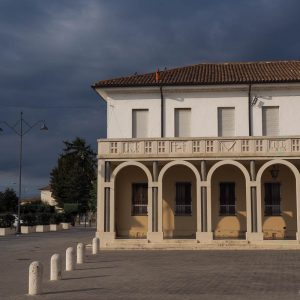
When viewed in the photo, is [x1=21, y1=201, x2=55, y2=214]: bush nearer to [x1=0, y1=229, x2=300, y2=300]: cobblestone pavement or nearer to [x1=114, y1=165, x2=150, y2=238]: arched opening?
[x1=114, y1=165, x2=150, y2=238]: arched opening

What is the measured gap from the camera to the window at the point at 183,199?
2852 centimetres

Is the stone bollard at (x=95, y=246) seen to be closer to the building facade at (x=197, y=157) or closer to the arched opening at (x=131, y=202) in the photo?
the building facade at (x=197, y=157)

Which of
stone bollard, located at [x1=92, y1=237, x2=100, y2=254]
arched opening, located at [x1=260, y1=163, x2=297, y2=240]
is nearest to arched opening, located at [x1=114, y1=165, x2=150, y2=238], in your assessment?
stone bollard, located at [x1=92, y1=237, x2=100, y2=254]

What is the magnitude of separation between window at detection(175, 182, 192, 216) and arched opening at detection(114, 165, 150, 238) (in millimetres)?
1569

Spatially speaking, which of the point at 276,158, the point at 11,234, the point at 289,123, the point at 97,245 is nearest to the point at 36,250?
the point at 97,245

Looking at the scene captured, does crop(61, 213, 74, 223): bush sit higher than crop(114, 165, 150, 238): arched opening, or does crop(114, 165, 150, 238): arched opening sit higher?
crop(114, 165, 150, 238): arched opening

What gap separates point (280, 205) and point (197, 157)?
5.15 metres

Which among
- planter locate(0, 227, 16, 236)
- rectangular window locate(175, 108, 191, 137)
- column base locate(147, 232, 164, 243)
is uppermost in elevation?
rectangular window locate(175, 108, 191, 137)

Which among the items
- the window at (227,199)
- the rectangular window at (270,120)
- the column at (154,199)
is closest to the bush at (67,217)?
the window at (227,199)

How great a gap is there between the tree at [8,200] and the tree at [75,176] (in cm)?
578

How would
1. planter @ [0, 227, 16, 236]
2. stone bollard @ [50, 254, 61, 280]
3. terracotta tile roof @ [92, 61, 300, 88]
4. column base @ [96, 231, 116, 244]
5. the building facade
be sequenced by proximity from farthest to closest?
planter @ [0, 227, 16, 236] → terracotta tile roof @ [92, 61, 300, 88] → column base @ [96, 231, 116, 244] → the building facade → stone bollard @ [50, 254, 61, 280]

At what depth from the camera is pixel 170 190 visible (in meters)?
28.5

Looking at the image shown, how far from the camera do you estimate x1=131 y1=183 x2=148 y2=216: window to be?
94.0 ft

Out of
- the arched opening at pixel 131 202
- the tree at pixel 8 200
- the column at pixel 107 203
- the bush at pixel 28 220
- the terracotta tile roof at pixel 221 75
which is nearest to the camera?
the column at pixel 107 203
